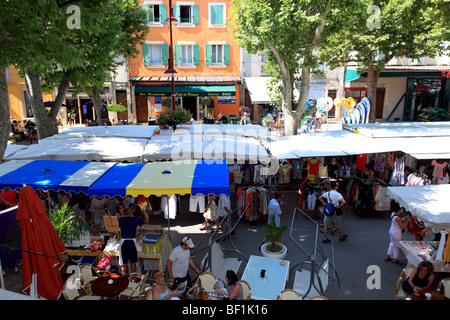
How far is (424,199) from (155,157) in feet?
22.5

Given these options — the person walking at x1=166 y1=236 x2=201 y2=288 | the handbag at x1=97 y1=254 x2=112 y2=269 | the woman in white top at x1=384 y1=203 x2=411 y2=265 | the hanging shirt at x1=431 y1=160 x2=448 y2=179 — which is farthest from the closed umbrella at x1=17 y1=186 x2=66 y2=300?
the hanging shirt at x1=431 y1=160 x2=448 y2=179

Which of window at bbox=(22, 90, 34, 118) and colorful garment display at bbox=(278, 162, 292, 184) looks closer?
colorful garment display at bbox=(278, 162, 292, 184)

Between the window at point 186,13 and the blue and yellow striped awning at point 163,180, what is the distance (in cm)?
1898

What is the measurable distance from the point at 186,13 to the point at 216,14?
2.30m

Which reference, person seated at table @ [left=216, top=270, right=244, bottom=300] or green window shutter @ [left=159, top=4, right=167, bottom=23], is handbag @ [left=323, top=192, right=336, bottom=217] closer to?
person seated at table @ [left=216, top=270, right=244, bottom=300]

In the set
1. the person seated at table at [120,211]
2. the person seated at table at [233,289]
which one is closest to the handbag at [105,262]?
the person seated at table at [120,211]

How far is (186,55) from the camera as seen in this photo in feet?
82.5

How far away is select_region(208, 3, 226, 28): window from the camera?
24.4m

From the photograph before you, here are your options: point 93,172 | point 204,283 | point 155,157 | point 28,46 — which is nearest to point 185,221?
point 155,157

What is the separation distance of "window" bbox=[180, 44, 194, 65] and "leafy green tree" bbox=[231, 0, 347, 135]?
12.7 metres

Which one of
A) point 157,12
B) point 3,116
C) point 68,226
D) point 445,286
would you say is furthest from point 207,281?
point 157,12

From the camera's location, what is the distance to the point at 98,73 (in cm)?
1194

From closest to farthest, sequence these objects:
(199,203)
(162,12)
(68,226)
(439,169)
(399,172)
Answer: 1. (68,226)
2. (199,203)
3. (439,169)
4. (399,172)
5. (162,12)

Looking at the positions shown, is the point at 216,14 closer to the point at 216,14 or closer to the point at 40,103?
the point at 216,14
